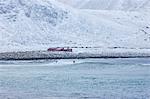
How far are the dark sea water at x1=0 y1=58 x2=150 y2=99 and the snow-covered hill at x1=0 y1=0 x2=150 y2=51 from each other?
44946mm

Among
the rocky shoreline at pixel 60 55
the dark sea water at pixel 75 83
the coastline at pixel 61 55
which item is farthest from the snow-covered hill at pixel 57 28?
the dark sea water at pixel 75 83

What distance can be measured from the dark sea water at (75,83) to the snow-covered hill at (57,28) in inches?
1770

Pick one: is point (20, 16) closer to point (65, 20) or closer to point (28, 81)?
point (65, 20)

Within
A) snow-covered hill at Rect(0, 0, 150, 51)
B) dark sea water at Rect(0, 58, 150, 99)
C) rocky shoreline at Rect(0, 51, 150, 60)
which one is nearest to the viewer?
dark sea water at Rect(0, 58, 150, 99)

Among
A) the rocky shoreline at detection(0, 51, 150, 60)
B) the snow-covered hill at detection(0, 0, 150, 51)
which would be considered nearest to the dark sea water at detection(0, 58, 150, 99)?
the rocky shoreline at detection(0, 51, 150, 60)

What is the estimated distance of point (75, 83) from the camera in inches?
1662

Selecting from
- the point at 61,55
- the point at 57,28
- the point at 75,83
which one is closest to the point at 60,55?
the point at 61,55

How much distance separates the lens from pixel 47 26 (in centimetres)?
11431

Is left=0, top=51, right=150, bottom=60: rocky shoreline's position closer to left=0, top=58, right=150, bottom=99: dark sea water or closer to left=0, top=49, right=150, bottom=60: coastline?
left=0, top=49, right=150, bottom=60: coastline

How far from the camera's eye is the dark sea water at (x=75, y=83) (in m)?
35.8

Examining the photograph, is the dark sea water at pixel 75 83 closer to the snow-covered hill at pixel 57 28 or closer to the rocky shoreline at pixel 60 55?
the rocky shoreline at pixel 60 55

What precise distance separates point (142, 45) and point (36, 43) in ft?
66.3

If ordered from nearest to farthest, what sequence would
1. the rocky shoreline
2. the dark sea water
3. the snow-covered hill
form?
the dark sea water → the rocky shoreline → the snow-covered hill

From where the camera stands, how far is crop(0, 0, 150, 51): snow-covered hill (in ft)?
349
